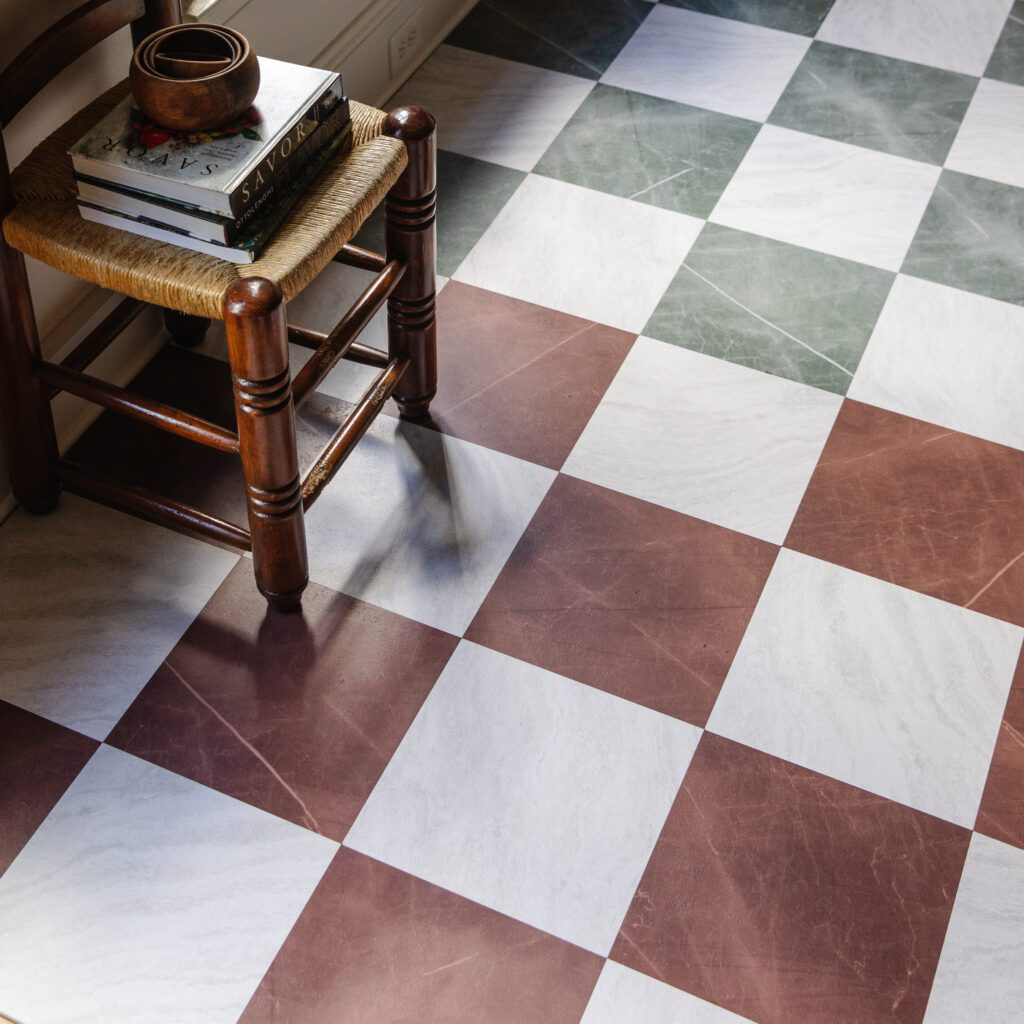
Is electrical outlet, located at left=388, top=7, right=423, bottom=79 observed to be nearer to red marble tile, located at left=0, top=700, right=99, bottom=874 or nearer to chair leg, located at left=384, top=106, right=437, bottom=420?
chair leg, located at left=384, top=106, right=437, bottom=420

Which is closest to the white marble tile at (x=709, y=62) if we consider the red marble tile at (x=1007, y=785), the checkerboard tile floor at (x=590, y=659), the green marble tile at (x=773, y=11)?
the green marble tile at (x=773, y=11)

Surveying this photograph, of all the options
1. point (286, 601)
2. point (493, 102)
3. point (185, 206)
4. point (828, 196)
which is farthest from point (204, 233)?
point (828, 196)

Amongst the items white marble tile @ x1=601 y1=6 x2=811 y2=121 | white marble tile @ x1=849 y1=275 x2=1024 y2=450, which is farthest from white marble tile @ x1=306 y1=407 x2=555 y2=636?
white marble tile @ x1=601 y1=6 x2=811 y2=121

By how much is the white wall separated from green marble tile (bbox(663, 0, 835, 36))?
618 mm

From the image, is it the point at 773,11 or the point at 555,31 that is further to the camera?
the point at 773,11

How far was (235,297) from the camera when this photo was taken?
1.41m

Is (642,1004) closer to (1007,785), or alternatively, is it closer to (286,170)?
(1007,785)

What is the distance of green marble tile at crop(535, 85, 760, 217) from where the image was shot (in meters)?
2.52

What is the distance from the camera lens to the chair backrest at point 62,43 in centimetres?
156

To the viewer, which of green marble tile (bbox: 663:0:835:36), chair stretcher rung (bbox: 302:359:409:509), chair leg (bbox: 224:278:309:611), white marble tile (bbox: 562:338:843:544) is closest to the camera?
chair leg (bbox: 224:278:309:611)

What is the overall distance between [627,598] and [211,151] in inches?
32.5

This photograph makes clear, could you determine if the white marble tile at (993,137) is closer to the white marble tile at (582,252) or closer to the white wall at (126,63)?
the white marble tile at (582,252)

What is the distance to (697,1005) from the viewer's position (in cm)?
146

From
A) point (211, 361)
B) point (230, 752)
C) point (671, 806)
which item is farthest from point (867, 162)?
point (230, 752)
